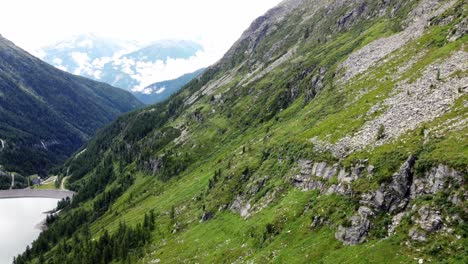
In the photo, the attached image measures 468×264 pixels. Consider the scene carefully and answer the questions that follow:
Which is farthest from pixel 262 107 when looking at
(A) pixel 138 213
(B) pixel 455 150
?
(B) pixel 455 150

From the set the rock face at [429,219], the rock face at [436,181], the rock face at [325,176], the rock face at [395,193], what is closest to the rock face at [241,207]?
the rock face at [325,176]

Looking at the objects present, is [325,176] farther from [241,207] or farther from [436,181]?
[241,207]

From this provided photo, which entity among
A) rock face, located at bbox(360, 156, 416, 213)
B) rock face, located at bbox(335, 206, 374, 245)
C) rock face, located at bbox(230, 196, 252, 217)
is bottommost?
rock face, located at bbox(230, 196, 252, 217)

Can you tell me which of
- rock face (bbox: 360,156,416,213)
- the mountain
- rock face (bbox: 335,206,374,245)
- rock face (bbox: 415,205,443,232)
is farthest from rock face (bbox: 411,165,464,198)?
rock face (bbox: 335,206,374,245)

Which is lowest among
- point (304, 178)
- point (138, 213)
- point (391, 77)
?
point (138, 213)

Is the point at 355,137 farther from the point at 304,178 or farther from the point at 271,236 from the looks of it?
the point at 271,236

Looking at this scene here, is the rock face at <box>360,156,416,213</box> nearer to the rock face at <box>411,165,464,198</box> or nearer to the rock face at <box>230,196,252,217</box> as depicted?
the rock face at <box>411,165,464,198</box>

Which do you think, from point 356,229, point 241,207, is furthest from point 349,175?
point 241,207

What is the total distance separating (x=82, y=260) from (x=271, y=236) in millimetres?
73292

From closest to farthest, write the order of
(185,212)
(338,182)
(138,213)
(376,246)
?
(376,246) < (338,182) < (185,212) < (138,213)

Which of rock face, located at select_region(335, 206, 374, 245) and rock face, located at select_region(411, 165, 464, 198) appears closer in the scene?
rock face, located at select_region(411, 165, 464, 198)

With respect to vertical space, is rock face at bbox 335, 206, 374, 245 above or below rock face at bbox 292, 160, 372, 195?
below

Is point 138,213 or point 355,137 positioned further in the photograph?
point 138,213

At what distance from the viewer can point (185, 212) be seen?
348 feet
